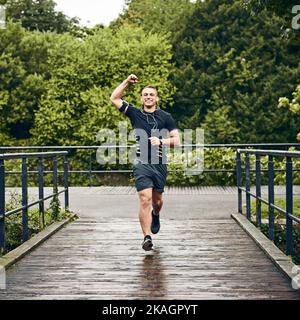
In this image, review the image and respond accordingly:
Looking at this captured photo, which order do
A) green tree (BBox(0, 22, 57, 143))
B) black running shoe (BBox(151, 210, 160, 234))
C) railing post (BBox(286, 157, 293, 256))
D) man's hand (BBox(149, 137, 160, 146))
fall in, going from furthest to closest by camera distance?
green tree (BBox(0, 22, 57, 143))
black running shoe (BBox(151, 210, 160, 234))
man's hand (BBox(149, 137, 160, 146))
railing post (BBox(286, 157, 293, 256))

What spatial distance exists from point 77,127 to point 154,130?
53.8 feet

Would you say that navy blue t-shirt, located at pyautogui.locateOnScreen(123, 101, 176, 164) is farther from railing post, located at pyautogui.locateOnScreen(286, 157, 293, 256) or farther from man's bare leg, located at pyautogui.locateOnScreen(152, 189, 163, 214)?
railing post, located at pyautogui.locateOnScreen(286, 157, 293, 256)

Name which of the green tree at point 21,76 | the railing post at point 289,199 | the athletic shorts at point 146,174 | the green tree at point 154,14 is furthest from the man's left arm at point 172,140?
the green tree at point 154,14

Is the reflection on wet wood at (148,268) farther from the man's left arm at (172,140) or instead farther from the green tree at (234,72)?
the green tree at (234,72)

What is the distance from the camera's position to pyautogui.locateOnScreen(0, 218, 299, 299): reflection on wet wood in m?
5.62

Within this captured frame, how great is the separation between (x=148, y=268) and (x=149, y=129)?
1.51 metres

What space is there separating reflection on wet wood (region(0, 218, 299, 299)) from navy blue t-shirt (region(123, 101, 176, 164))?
105 centimetres

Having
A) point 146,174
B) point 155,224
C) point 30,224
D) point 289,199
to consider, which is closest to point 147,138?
point 146,174

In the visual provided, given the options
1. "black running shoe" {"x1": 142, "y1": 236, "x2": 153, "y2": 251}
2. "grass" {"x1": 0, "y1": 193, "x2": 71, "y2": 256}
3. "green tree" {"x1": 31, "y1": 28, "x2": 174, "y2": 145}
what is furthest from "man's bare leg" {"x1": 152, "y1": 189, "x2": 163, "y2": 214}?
"green tree" {"x1": 31, "y1": 28, "x2": 174, "y2": 145}

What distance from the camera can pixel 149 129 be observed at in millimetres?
7434

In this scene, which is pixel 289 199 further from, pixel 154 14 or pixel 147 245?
pixel 154 14

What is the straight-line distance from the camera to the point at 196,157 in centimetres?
1894

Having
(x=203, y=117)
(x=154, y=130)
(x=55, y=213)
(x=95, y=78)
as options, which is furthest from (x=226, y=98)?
(x=154, y=130)

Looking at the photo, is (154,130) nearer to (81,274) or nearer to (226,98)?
(81,274)
